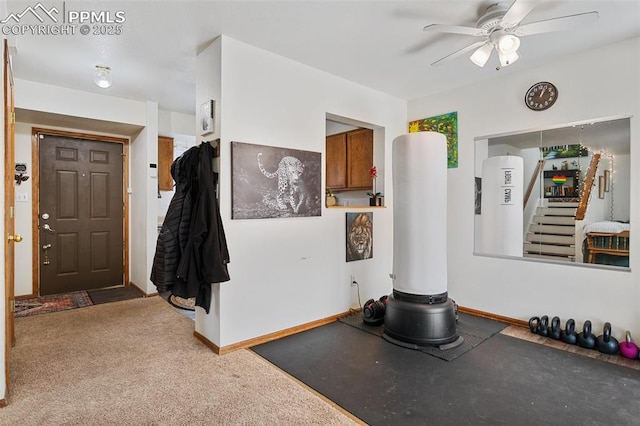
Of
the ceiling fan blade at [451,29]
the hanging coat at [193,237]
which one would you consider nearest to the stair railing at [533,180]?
the ceiling fan blade at [451,29]

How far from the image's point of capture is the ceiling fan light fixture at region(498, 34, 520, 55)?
2.36 metres

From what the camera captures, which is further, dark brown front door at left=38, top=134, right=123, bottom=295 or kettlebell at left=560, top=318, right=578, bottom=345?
dark brown front door at left=38, top=134, right=123, bottom=295

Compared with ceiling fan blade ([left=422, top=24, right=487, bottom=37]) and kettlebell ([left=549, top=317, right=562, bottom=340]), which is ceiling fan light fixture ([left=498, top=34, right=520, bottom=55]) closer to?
ceiling fan blade ([left=422, top=24, right=487, bottom=37])

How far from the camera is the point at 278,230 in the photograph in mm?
3158

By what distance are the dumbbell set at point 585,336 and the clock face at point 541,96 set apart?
204 cm

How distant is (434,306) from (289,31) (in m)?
2.57

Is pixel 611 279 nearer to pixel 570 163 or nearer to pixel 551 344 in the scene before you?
pixel 551 344

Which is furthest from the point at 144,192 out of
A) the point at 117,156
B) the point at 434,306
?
the point at 434,306

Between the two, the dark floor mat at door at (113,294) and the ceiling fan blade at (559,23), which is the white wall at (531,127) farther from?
the dark floor mat at door at (113,294)

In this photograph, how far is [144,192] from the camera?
4551 millimetres

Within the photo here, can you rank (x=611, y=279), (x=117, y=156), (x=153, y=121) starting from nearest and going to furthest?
(x=611, y=279) < (x=153, y=121) < (x=117, y=156)

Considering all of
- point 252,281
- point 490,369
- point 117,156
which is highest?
point 117,156

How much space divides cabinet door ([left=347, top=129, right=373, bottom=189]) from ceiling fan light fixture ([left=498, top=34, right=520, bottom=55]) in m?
2.30

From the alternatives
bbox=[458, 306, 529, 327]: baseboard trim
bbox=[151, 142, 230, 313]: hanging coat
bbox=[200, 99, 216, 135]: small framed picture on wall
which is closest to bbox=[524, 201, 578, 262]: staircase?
bbox=[458, 306, 529, 327]: baseboard trim
